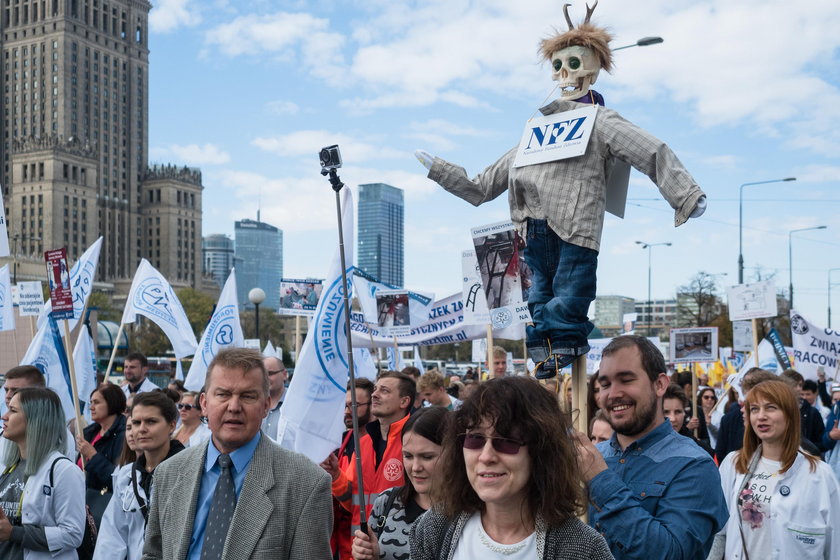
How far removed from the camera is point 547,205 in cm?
383

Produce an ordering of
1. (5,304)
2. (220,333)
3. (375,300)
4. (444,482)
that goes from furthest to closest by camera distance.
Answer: (375,300)
(5,304)
(220,333)
(444,482)

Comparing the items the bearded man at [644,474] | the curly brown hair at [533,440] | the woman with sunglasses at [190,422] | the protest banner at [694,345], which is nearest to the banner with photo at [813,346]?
the protest banner at [694,345]

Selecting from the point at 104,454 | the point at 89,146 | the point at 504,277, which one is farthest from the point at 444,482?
the point at 89,146

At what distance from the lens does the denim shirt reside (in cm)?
285

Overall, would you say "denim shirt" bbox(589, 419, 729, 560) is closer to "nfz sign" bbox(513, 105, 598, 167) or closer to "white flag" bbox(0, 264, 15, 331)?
"nfz sign" bbox(513, 105, 598, 167)

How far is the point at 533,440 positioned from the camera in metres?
2.64

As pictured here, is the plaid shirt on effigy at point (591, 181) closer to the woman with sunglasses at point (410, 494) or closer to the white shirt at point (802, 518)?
the woman with sunglasses at point (410, 494)

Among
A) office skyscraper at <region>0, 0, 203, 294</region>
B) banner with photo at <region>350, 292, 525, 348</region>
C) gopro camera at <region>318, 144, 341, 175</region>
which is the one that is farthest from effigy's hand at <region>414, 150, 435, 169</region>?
office skyscraper at <region>0, 0, 203, 294</region>

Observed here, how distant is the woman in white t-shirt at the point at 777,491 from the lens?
186 inches

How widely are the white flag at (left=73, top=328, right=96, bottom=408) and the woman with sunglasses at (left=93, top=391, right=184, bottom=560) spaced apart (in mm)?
5223

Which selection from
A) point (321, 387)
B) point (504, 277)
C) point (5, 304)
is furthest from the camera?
point (5, 304)

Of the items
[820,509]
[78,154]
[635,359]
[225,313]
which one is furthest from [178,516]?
[78,154]

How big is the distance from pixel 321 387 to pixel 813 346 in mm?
9682

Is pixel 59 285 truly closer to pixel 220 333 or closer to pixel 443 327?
pixel 220 333
